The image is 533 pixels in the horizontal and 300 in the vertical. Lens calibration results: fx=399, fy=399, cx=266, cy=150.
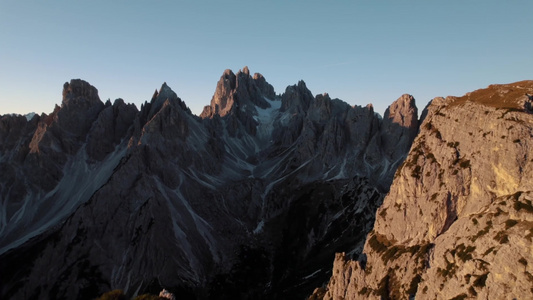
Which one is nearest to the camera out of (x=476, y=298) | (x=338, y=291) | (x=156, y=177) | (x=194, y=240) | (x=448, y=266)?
(x=476, y=298)

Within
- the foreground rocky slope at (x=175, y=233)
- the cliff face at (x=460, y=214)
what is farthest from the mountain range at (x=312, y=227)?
the foreground rocky slope at (x=175, y=233)

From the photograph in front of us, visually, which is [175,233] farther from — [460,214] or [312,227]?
[460,214]

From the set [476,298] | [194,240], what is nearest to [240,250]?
[194,240]

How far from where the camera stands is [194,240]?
15388cm

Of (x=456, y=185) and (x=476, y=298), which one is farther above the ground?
(x=456, y=185)

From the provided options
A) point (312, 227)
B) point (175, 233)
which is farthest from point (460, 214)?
point (175, 233)

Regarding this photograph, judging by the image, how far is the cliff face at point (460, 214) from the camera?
50906 mm

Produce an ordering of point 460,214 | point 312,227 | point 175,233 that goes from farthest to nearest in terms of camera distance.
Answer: point 312,227 → point 175,233 → point 460,214

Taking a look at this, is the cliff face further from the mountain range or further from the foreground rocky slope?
the foreground rocky slope

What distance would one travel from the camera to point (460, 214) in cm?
6388

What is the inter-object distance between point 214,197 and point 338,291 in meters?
120

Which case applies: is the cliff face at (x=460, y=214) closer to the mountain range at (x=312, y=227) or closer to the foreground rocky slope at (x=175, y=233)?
the mountain range at (x=312, y=227)

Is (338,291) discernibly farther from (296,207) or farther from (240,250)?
(296,207)

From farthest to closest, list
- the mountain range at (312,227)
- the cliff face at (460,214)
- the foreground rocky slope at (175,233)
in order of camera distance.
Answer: the foreground rocky slope at (175,233)
the mountain range at (312,227)
the cliff face at (460,214)
